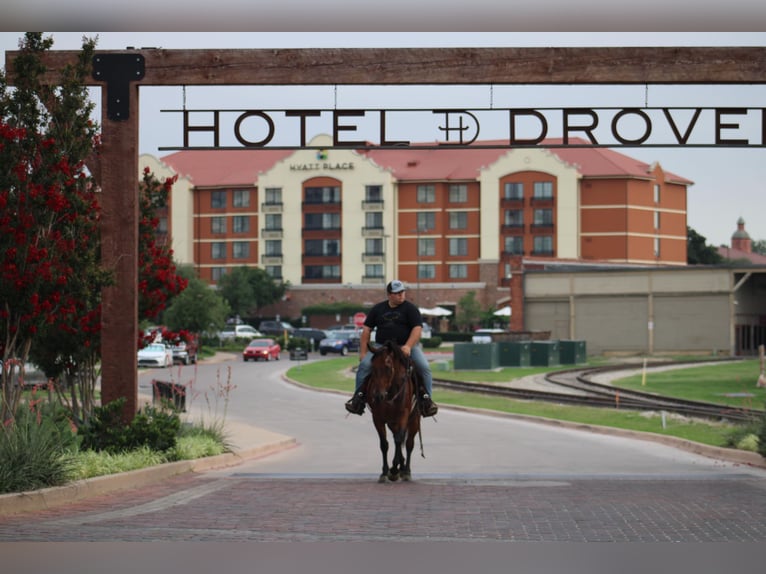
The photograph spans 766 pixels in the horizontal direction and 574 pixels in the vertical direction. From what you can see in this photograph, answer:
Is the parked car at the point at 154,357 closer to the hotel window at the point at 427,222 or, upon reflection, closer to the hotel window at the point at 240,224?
the hotel window at the point at 427,222

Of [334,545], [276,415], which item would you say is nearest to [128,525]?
[334,545]

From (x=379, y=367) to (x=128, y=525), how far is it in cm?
458

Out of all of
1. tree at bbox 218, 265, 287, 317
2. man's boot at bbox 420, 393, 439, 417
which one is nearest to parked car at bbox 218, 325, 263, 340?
tree at bbox 218, 265, 287, 317

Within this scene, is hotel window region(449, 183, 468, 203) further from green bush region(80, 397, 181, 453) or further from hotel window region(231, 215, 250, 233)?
green bush region(80, 397, 181, 453)

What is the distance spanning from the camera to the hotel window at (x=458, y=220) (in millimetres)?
113375

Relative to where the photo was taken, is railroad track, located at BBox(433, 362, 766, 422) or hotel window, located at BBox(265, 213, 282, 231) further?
hotel window, located at BBox(265, 213, 282, 231)

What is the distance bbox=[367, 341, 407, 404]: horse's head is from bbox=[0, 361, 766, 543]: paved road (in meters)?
1.19

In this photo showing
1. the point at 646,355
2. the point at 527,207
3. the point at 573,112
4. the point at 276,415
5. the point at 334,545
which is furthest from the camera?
the point at 527,207

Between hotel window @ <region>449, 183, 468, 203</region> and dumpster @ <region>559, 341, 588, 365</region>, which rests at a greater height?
hotel window @ <region>449, 183, 468, 203</region>

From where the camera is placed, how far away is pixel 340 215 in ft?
381

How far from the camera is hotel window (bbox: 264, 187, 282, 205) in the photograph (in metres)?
116

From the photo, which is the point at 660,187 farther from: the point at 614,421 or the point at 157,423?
the point at 157,423

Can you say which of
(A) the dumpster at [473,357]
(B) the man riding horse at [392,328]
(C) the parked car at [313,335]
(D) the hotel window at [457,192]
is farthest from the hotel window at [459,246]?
(B) the man riding horse at [392,328]

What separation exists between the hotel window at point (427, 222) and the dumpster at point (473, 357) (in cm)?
5567
